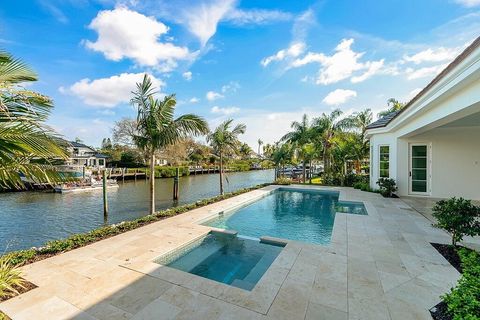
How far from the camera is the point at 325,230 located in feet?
20.9

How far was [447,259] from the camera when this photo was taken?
12.7 feet

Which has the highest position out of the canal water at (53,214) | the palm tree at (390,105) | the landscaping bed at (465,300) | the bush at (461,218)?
the palm tree at (390,105)

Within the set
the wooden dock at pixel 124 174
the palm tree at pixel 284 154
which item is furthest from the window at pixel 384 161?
the wooden dock at pixel 124 174

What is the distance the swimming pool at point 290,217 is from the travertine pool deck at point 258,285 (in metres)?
1.49

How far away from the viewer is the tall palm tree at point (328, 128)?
15.8 meters

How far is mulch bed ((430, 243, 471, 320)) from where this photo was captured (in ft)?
7.89

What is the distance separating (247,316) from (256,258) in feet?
6.35

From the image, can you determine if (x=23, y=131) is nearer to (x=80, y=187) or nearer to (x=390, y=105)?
(x=80, y=187)

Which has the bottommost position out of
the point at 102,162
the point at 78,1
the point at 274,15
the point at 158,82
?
the point at 102,162

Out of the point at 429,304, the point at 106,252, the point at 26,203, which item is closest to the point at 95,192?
the point at 26,203

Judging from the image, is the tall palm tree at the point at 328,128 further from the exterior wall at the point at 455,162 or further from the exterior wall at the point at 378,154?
the exterior wall at the point at 455,162

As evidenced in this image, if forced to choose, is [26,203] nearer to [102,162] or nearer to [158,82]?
[158,82]

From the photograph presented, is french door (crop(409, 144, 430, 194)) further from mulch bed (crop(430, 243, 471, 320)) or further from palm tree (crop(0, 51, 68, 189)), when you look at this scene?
palm tree (crop(0, 51, 68, 189))

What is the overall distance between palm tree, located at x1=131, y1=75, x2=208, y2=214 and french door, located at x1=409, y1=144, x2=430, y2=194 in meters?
9.36
